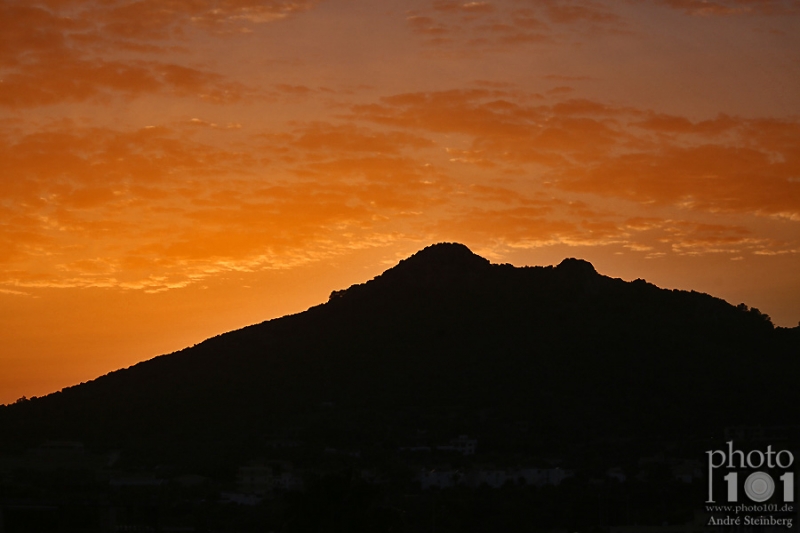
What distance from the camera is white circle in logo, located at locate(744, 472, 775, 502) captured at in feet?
111

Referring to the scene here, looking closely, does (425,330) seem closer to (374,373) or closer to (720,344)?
(374,373)

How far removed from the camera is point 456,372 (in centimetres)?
7394

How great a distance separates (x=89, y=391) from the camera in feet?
245

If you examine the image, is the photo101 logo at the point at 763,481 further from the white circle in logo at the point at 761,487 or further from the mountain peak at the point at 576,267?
the mountain peak at the point at 576,267

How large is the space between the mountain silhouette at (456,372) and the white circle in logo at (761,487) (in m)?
28.5

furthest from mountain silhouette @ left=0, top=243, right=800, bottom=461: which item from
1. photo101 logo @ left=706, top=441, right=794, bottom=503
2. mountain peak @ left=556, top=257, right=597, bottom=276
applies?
photo101 logo @ left=706, top=441, right=794, bottom=503

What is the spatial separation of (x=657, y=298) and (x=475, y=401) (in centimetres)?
1565

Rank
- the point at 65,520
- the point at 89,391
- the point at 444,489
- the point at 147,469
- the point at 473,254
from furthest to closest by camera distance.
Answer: the point at 473,254 → the point at 89,391 → the point at 147,469 → the point at 444,489 → the point at 65,520

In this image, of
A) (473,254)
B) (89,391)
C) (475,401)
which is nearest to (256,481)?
(475,401)

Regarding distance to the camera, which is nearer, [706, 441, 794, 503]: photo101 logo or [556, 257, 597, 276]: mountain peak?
[706, 441, 794, 503]: photo101 logo

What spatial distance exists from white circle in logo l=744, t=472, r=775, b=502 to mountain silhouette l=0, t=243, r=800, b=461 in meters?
28.5

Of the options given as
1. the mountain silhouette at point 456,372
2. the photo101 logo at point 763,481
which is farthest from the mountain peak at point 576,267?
the photo101 logo at point 763,481

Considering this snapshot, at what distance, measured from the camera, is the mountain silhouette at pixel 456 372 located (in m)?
65.6

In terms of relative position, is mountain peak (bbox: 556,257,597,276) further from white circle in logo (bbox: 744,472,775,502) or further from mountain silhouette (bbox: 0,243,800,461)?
white circle in logo (bbox: 744,472,775,502)
